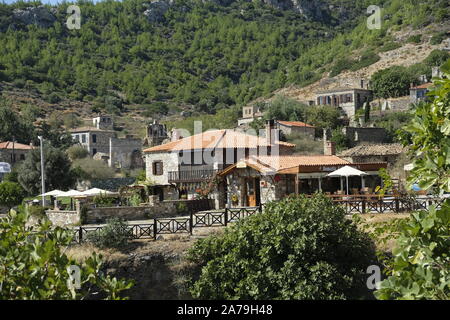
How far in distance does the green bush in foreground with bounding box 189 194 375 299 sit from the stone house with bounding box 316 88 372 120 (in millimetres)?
57707

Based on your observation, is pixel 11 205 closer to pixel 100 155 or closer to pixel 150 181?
pixel 150 181

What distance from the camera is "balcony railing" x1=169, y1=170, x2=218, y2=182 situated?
3575 cm

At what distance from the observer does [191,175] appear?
3650 cm

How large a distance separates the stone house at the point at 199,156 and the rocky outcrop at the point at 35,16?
366 ft

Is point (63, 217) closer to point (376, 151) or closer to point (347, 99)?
point (376, 151)

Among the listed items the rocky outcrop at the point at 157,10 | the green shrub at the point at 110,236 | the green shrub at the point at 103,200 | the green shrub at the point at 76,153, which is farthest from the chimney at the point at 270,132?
the rocky outcrop at the point at 157,10

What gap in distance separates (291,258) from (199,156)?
19.1 metres

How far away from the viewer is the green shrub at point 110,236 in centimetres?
2406

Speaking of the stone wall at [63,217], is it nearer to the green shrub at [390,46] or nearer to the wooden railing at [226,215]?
the wooden railing at [226,215]

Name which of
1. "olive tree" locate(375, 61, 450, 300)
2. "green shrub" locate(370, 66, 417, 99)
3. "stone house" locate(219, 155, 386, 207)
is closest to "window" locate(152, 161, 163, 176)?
"stone house" locate(219, 155, 386, 207)
